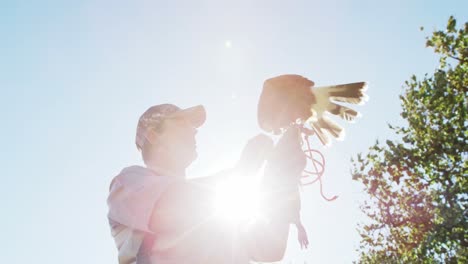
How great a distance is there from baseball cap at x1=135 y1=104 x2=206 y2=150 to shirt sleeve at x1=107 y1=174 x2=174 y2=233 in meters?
0.56

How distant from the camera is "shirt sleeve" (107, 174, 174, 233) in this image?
210 centimetres

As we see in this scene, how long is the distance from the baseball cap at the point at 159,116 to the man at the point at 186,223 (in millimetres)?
505

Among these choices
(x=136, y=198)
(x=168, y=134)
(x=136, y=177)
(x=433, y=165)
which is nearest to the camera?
(x=136, y=198)

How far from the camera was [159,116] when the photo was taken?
2.75 metres

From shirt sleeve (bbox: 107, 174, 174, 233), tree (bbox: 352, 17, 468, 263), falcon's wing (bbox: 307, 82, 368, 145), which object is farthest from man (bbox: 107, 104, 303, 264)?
tree (bbox: 352, 17, 468, 263)

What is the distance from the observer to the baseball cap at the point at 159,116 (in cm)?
274

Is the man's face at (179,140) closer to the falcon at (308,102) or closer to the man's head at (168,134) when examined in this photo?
the man's head at (168,134)

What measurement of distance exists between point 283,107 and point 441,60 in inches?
768

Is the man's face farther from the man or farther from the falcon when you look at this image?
the falcon

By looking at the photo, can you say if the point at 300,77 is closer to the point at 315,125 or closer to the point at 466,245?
the point at 315,125

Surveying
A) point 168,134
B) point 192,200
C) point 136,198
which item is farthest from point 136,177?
point 168,134

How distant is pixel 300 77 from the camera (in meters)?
2.83

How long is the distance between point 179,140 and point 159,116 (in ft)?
0.72

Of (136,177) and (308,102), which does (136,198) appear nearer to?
(136,177)
